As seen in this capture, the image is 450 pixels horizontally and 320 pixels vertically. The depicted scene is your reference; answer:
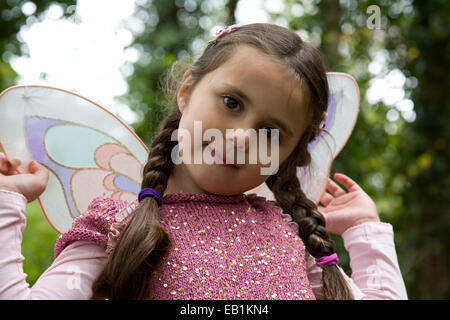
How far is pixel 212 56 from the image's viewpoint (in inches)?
44.9

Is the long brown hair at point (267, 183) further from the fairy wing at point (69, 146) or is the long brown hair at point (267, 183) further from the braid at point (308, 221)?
the fairy wing at point (69, 146)

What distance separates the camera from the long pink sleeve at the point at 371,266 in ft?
3.92

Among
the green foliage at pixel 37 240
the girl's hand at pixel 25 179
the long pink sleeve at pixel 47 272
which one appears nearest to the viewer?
the long pink sleeve at pixel 47 272

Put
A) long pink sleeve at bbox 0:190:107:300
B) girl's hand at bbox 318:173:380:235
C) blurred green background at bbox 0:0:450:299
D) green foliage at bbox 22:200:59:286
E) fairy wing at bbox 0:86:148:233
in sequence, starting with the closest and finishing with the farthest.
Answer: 1. long pink sleeve at bbox 0:190:107:300
2. fairy wing at bbox 0:86:148:233
3. girl's hand at bbox 318:173:380:235
4. green foliage at bbox 22:200:59:286
5. blurred green background at bbox 0:0:450:299

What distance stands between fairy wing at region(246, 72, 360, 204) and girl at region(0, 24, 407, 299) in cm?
20

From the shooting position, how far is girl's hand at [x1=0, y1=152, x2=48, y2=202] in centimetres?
103

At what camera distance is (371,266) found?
1248 mm

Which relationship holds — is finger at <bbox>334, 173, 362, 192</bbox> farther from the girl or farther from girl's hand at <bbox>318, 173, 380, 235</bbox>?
the girl

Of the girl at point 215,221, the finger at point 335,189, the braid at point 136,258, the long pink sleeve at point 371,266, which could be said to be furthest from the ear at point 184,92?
the finger at point 335,189

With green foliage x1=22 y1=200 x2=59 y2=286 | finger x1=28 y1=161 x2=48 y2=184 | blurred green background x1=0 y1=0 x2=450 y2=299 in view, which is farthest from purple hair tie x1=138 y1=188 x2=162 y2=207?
blurred green background x1=0 y1=0 x2=450 y2=299

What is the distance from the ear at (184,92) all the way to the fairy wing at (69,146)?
0.19m

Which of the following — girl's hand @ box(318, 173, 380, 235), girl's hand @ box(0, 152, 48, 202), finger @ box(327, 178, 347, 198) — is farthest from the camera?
finger @ box(327, 178, 347, 198)

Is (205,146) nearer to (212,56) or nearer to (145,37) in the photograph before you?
(212,56)

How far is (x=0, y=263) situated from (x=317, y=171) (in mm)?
878
